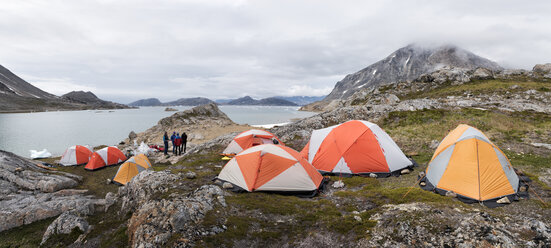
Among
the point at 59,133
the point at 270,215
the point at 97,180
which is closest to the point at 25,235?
the point at 97,180

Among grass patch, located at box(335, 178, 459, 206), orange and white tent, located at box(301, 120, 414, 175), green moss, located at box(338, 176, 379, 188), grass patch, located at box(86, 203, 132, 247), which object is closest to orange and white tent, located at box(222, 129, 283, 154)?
orange and white tent, located at box(301, 120, 414, 175)

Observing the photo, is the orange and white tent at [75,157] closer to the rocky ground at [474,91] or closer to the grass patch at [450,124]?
the grass patch at [450,124]

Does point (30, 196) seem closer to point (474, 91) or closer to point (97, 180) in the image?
point (97, 180)

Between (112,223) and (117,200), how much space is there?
1.63 metres

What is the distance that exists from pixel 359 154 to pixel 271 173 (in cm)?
519

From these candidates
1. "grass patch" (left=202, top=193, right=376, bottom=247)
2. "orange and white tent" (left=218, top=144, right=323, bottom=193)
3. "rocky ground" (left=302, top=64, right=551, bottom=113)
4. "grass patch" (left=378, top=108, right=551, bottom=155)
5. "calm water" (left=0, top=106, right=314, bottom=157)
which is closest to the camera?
"grass patch" (left=202, top=193, right=376, bottom=247)

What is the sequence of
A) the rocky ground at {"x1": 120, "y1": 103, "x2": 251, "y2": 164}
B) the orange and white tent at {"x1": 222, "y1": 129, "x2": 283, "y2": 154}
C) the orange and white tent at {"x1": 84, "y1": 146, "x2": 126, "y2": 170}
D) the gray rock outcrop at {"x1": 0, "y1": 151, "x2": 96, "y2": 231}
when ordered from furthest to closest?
1. the rocky ground at {"x1": 120, "y1": 103, "x2": 251, "y2": 164}
2. the orange and white tent at {"x1": 84, "y1": 146, "x2": 126, "y2": 170}
3. the orange and white tent at {"x1": 222, "y1": 129, "x2": 283, "y2": 154}
4. the gray rock outcrop at {"x1": 0, "y1": 151, "x2": 96, "y2": 231}

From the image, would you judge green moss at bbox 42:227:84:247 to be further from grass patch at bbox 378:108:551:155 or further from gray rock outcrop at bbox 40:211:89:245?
grass patch at bbox 378:108:551:155

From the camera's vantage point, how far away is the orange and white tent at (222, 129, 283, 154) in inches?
672

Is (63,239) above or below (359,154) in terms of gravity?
below

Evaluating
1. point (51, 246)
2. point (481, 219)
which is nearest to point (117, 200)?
point (51, 246)

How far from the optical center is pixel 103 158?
2089 centimetres

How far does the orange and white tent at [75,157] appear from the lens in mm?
21859

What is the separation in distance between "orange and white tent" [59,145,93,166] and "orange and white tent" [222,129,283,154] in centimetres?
1641
